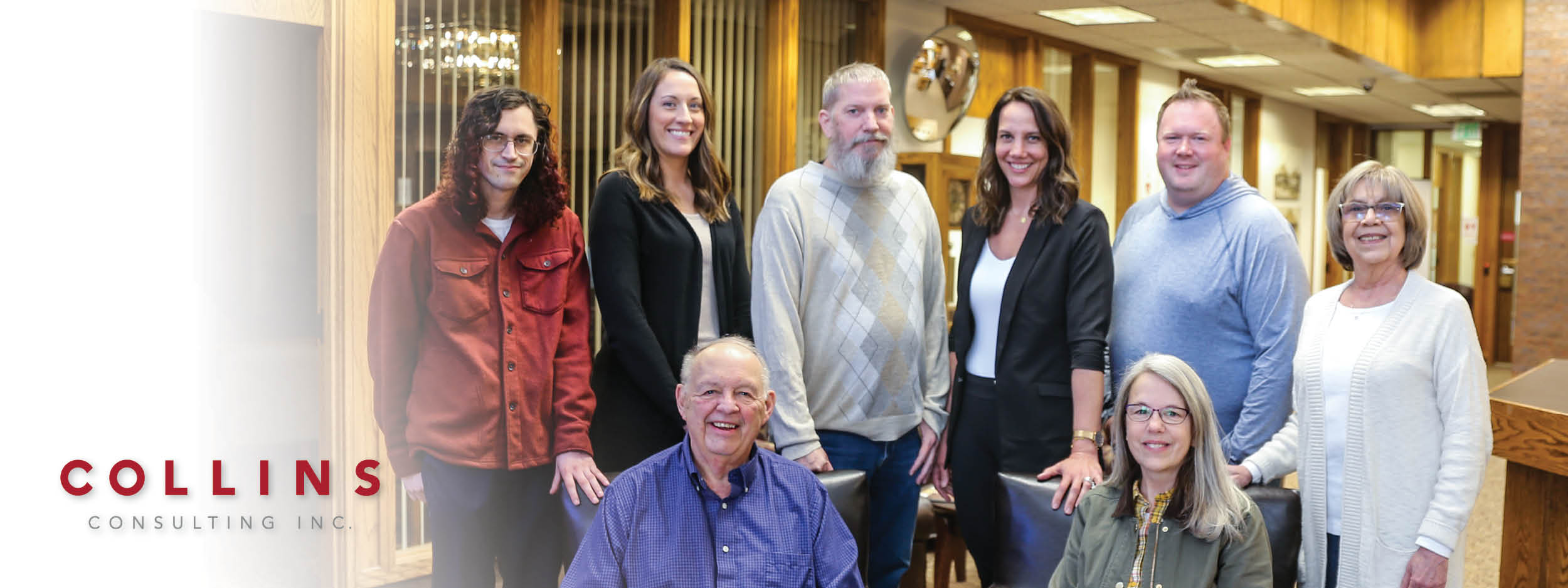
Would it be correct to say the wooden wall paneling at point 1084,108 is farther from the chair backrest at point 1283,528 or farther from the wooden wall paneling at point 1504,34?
the chair backrest at point 1283,528

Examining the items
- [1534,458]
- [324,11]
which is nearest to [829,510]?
[1534,458]

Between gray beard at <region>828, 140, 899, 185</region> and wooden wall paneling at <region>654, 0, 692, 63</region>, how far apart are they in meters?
2.37

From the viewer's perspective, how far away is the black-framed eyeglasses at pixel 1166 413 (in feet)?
7.41

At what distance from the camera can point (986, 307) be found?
Result: 8.93ft

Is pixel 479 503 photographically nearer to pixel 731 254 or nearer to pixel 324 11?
pixel 731 254

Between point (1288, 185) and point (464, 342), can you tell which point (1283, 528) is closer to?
point (464, 342)

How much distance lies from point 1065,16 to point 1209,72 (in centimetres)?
319

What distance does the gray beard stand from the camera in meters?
2.71

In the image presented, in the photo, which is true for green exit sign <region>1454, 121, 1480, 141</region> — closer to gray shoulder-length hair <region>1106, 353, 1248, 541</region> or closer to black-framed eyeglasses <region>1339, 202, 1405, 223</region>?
black-framed eyeglasses <region>1339, 202, 1405, 223</region>

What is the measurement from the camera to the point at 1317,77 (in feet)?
32.4

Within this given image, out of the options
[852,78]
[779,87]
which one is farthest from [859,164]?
[779,87]

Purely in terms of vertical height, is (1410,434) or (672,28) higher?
(672,28)

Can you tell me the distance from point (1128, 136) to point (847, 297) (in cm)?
686

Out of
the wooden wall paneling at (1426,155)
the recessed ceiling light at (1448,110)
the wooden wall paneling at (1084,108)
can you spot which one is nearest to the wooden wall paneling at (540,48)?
the wooden wall paneling at (1084,108)
